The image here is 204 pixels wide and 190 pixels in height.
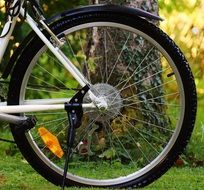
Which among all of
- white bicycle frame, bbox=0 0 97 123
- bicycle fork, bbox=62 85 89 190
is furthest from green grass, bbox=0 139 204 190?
white bicycle frame, bbox=0 0 97 123

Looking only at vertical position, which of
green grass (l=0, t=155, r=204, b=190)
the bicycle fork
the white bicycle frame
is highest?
the white bicycle frame

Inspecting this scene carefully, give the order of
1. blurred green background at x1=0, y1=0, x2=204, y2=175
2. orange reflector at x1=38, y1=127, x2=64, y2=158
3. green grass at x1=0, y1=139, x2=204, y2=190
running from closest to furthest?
orange reflector at x1=38, y1=127, x2=64, y2=158 < green grass at x1=0, y1=139, x2=204, y2=190 < blurred green background at x1=0, y1=0, x2=204, y2=175

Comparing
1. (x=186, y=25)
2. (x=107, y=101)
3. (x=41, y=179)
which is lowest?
(x=41, y=179)

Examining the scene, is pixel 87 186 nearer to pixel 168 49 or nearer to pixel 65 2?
pixel 168 49

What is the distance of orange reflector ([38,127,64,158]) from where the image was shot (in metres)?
4.36

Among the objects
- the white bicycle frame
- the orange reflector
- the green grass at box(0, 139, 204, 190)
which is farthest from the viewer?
the green grass at box(0, 139, 204, 190)

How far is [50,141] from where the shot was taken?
4.38 meters

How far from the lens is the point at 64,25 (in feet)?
13.5

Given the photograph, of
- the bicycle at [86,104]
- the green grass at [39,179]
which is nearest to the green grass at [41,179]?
the green grass at [39,179]

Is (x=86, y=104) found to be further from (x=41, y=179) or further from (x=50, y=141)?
(x=41, y=179)

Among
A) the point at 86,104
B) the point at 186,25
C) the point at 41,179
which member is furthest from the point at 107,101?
the point at 186,25

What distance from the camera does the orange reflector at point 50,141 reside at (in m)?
4.36

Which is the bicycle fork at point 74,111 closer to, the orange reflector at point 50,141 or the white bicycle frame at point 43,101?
the white bicycle frame at point 43,101

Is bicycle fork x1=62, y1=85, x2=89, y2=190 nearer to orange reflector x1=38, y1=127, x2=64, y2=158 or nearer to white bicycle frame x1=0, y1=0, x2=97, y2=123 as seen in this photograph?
white bicycle frame x1=0, y1=0, x2=97, y2=123
